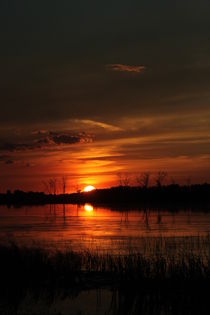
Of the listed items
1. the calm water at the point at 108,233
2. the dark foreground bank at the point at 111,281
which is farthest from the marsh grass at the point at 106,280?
the calm water at the point at 108,233

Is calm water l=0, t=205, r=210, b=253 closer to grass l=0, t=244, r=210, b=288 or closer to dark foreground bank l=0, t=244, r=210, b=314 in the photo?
grass l=0, t=244, r=210, b=288

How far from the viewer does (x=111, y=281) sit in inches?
643

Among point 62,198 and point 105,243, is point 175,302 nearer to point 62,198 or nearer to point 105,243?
point 105,243

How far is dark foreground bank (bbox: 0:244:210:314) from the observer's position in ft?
44.8

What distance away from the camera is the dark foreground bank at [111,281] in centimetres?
1366

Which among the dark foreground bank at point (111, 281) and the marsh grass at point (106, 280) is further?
the marsh grass at point (106, 280)

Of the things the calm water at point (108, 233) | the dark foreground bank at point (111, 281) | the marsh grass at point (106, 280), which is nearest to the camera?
the dark foreground bank at point (111, 281)

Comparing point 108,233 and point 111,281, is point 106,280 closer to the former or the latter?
point 111,281

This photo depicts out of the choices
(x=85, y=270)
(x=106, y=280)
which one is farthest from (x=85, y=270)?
(x=106, y=280)

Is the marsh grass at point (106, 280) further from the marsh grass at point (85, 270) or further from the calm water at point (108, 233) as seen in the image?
the calm water at point (108, 233)

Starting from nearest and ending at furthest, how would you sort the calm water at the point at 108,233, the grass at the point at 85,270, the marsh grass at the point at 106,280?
the marsh grass at the point at 106,280 → the grass at the point at 85,270 → the calm water at the point at 108,233

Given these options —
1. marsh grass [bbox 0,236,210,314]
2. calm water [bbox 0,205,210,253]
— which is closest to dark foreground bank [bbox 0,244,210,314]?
marsh grass [bbox 0,236,210,314]

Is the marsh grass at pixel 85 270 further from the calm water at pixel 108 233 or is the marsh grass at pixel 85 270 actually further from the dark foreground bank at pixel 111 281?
the calm water at pixel 108 233

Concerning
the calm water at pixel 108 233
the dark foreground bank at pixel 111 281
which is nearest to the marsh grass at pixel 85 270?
the dark foreground bank at pixel 111 281
